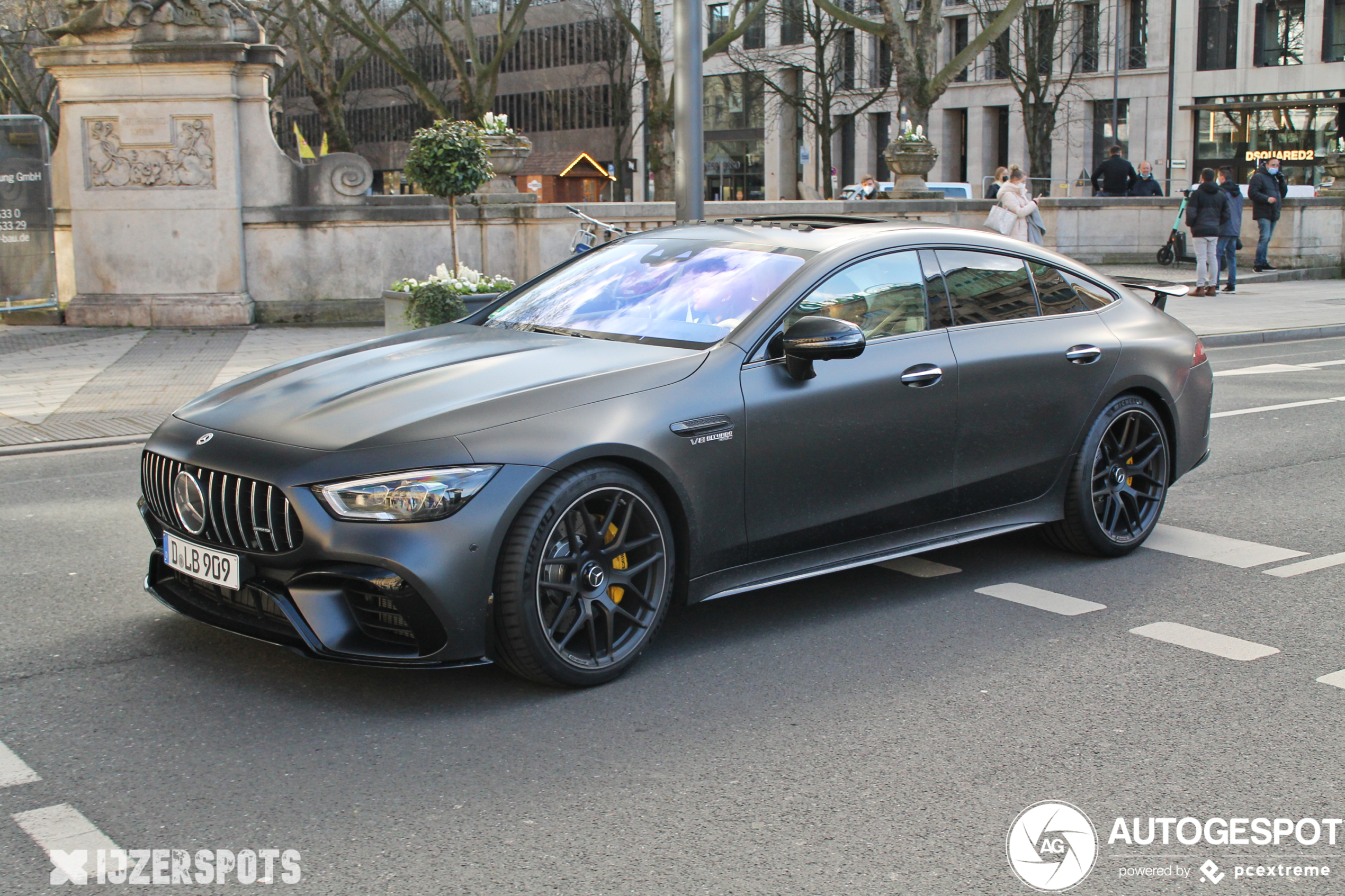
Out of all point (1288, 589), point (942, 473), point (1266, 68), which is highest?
point (1266, 68)

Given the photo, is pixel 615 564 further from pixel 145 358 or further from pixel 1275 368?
pixel 145 358

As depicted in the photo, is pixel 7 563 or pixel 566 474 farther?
pixel 7 563

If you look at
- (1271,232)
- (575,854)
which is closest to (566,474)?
(575,854)

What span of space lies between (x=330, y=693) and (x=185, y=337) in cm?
1300

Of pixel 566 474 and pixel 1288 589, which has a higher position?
pixel 566 474

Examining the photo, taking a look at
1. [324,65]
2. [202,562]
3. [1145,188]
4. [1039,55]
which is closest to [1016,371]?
[202,562]

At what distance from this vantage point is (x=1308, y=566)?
6.10 m

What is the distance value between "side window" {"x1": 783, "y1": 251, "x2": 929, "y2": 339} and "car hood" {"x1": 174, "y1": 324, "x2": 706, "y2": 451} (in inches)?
25.3

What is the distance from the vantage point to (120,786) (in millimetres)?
3684

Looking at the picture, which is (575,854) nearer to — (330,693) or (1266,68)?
(330,693)

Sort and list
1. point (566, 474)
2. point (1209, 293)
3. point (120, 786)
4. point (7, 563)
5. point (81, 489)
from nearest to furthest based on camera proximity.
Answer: point (120, 786), point (566, 474), point (7, 563), point (81, 489), point (1209, 293)

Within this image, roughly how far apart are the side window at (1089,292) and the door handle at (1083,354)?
288 mm

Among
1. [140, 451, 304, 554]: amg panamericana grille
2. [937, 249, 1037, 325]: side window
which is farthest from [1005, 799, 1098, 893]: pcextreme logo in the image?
[937, 249, 1037, 325]: side window
